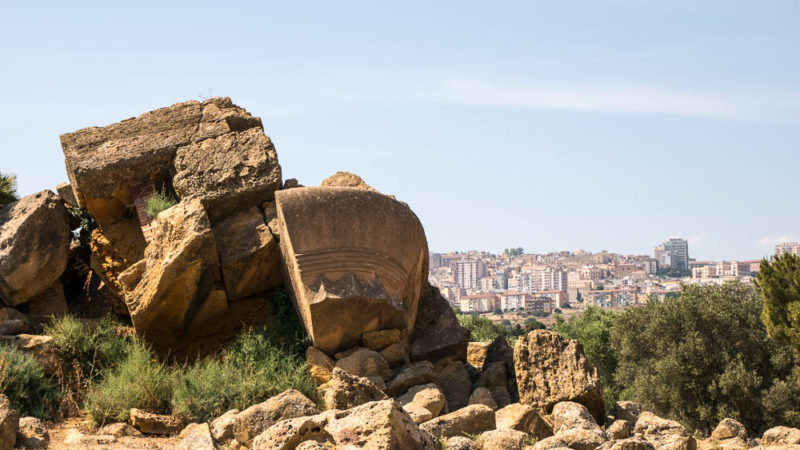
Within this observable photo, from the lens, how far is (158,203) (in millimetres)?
12398

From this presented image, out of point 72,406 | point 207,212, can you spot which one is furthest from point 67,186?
point 72,406

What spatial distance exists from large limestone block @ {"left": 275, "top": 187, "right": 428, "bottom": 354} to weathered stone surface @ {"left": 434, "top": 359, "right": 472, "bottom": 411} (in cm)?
80

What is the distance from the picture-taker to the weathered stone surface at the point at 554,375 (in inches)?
406

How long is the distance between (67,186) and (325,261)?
477 cm

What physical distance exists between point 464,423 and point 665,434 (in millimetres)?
1871

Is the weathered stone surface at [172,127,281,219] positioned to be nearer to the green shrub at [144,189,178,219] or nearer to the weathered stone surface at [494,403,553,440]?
the green shrub at [144,189,178,219]

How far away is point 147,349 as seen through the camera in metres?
12.0

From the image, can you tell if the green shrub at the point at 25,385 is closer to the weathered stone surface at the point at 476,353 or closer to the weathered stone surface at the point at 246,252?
the weathered stone surface at the point at 246,252

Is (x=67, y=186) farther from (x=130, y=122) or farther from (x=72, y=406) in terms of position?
(x=72, y=406)

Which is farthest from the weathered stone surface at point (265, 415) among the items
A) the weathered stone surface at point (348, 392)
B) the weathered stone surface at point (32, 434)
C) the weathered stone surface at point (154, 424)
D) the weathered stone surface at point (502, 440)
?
the weathered stone surface at point (32, 434)

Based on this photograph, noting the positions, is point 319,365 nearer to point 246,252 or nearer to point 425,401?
point 425,401

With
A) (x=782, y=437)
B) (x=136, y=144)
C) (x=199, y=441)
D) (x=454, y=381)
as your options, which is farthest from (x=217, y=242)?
(x=782, y=437)

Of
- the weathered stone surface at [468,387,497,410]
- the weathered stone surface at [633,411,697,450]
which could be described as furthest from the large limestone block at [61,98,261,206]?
the weathered stone surface at [633,411,697,450]

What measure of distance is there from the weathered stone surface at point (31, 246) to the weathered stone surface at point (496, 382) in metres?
5.83
